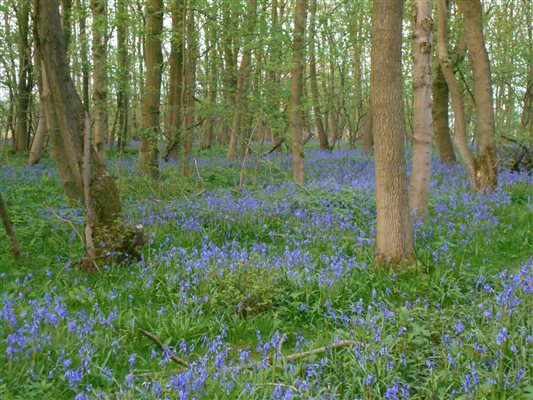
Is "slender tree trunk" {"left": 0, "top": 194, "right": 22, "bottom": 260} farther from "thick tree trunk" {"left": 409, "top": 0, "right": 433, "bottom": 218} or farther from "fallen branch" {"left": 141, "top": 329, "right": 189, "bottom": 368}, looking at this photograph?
"thick tree trunk" {"left": 409, "top": 0, "right": 433, "bottom": 218}

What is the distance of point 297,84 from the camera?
11641mm

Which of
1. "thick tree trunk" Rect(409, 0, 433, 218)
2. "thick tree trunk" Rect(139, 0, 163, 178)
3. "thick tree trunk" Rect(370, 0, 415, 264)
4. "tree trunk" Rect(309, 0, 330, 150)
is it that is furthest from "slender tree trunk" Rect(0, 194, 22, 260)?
"tree trunk" Rect(309, 0, 330, 150)

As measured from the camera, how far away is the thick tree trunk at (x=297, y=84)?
440 inches

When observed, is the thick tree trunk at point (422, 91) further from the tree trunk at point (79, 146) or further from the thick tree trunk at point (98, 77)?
the thick tree trunk at point (98, 77)

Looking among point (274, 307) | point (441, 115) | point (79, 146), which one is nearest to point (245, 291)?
point (274, 307)

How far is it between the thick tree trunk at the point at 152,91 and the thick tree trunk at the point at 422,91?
21.3 ft

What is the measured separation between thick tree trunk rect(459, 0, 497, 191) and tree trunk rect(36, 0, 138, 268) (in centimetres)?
745

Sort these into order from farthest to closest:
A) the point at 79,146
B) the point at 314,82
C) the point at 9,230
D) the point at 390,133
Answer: the point at 314,82, the point at 79,146, the point at 9,230, the point at 390,133

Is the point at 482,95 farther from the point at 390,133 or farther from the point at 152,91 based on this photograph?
the point at 152,91

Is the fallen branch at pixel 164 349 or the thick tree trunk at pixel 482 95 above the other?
the thick tree trunk at pixel 482 95

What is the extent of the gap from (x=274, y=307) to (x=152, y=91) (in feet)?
27.9

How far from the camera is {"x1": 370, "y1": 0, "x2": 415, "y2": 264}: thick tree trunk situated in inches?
217

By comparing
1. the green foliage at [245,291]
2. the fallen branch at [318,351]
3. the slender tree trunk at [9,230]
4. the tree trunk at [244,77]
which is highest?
the tree trunk at [244,77]

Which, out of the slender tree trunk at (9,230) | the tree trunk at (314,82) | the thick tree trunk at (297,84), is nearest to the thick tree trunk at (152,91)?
the thick tree trunk at (297,84)
